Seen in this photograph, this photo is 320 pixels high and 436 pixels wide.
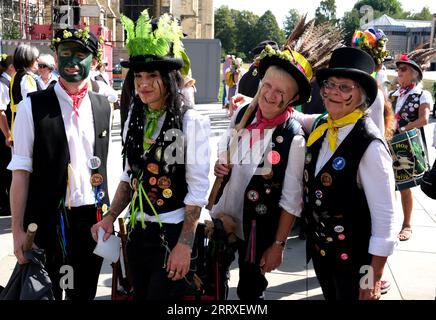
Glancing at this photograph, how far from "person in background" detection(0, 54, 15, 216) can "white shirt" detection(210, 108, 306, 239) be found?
3707 mm

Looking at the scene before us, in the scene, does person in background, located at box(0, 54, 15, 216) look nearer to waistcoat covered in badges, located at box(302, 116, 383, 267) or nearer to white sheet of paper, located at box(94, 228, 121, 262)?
white sheet of paper, located at box(94, 228, 121, 262)

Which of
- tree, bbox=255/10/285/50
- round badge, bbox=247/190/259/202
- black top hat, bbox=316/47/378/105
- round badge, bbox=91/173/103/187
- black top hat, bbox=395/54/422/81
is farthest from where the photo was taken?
tree, bbox=255/10/285/50

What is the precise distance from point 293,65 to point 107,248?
1.38m

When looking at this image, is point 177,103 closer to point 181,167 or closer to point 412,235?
point 181,167

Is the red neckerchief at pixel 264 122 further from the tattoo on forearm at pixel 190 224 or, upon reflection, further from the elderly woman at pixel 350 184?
the tattoo on forearm at pixel 190 224

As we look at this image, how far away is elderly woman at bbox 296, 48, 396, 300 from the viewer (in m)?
2.20

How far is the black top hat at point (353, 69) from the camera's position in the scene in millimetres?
2277

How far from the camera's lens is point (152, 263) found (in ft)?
7.47

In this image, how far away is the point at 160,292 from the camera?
7.26 feet

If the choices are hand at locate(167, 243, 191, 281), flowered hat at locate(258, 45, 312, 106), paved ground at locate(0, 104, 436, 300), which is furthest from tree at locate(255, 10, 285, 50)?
hand at locate(167, 243, 191, 281)

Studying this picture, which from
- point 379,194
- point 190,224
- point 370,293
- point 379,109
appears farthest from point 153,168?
point 379,109

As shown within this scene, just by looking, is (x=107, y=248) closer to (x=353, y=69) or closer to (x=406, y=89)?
(x=353, y=69)
